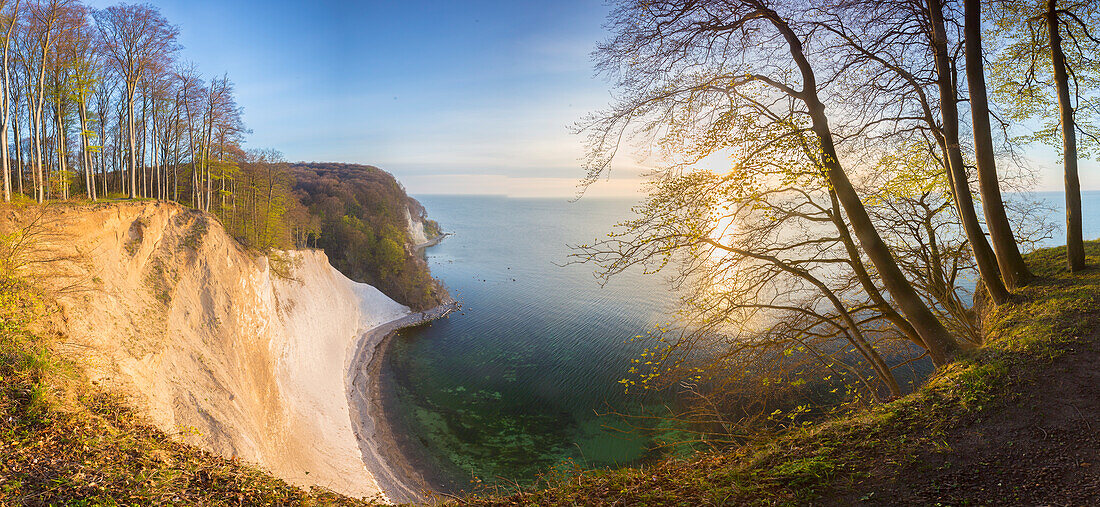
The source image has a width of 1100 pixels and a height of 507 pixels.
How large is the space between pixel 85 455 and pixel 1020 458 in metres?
8.04

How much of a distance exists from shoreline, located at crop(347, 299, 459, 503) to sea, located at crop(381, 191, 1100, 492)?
45cm

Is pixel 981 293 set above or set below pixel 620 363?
above

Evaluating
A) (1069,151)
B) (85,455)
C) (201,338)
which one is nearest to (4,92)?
(201,338)

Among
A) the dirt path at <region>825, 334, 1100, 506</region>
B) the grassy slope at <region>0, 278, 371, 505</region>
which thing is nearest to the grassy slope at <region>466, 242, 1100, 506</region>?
the dirt path at <region>825, 334, 1100, 506</region>

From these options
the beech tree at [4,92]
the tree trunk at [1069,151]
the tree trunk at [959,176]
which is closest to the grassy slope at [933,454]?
the tree trunk at [959,176]

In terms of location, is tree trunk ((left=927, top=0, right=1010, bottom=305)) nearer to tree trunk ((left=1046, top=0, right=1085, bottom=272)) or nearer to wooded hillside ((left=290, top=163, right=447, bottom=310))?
tree trunk ((left=1046, top=0, right=1085, bottom=272))

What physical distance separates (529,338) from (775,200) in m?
24.2

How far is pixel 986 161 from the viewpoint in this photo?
4898 mm

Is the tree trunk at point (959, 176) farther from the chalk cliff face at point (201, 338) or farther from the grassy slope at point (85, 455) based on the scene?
the chalk cliff face at point (201, 338)

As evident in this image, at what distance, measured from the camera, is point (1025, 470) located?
2.77m

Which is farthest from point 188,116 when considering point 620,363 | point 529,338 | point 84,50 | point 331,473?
point 620,363

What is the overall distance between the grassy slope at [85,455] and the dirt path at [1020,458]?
16.2 feet

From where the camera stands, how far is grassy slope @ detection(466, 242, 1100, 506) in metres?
2.77

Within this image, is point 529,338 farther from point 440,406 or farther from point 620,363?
point 440,406
